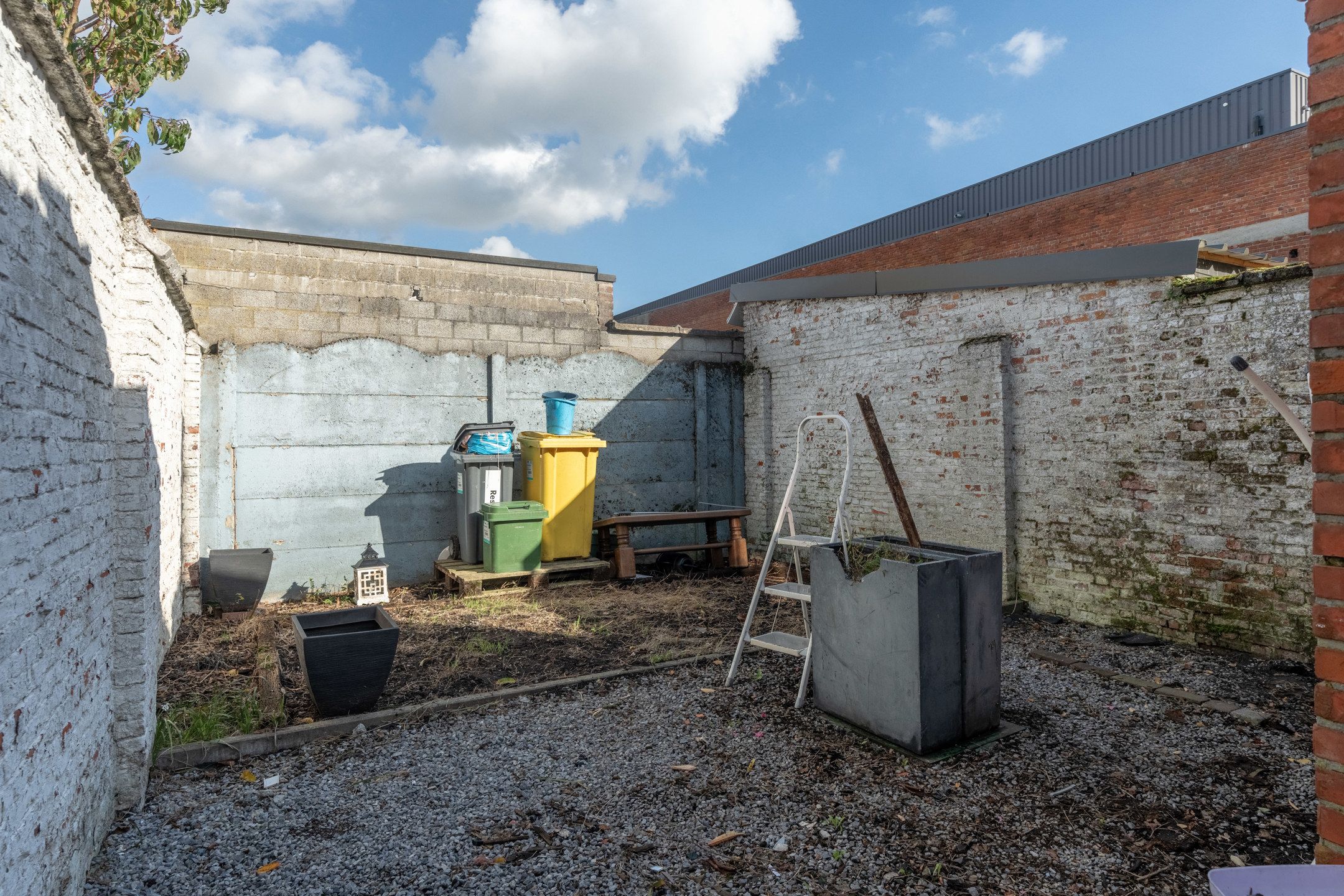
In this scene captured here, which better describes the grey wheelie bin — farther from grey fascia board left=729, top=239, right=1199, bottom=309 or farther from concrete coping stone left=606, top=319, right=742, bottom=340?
grey fascia board left=729, top=239, right=1199, bottom=309

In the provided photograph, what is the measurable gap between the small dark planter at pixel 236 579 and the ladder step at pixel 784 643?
176 inches

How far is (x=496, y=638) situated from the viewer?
577 centimetres

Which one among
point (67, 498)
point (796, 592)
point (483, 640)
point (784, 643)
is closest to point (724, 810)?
point (784, 643)

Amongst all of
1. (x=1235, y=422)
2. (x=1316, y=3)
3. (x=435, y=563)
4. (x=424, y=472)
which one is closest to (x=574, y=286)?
(x=424, y=472)

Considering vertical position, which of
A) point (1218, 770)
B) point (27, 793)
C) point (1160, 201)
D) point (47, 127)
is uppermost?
point (1160, 201)

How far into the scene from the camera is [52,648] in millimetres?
2252

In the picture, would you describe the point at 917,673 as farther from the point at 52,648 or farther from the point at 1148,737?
the point at 52,648

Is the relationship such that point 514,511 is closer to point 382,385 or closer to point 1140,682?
point 382,385

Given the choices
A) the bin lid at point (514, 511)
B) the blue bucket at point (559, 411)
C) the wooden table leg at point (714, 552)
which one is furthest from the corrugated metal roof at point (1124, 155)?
the bin lid at point (514, 511)

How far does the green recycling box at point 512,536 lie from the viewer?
724cm

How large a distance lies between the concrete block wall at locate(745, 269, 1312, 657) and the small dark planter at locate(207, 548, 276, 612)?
222 inches

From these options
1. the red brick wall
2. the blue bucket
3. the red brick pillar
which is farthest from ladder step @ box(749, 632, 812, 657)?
the red brick wall

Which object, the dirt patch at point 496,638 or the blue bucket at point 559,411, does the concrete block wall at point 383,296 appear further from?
the dirt patch at point 496,638

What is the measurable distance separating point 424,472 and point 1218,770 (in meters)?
6.75
